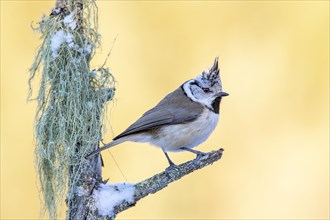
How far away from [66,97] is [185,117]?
3.01 ft

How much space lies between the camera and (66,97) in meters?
2.40

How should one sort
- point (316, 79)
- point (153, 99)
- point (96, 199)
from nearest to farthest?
point (96, 199) → point (153, 99) → point (316, 79)

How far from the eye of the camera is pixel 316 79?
4723 mm

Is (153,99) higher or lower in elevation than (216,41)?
lower

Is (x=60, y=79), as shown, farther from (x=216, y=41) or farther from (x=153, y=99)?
(x=216, y=41)

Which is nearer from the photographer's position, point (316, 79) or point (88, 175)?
point (88, 175)

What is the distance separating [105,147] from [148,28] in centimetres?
218

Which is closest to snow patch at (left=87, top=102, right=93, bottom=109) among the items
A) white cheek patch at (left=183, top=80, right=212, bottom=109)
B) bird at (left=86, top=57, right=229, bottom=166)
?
bird at (left=86, top=57, right=229, bottom=166)

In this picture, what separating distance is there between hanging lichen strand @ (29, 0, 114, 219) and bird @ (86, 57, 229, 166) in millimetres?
572

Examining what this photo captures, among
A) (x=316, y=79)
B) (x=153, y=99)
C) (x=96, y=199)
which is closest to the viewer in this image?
(x=96, y=199)

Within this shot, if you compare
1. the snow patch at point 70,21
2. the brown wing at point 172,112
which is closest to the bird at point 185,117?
the brown wing at point 172,112

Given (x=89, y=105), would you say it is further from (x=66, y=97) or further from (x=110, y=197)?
(x=110, y=197)

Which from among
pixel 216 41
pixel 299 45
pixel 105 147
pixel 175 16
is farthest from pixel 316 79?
pixel 105 147

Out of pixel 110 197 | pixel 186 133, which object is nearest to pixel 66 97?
pixel 110 197
